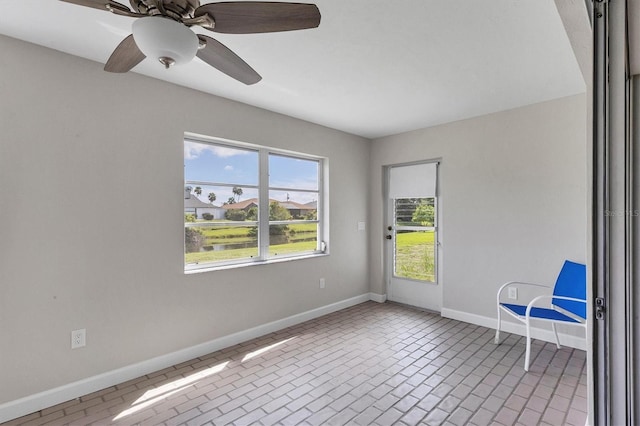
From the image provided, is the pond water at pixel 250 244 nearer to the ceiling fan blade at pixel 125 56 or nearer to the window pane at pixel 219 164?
the window pane at pixel 219 164

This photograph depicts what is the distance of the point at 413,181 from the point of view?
4262mm

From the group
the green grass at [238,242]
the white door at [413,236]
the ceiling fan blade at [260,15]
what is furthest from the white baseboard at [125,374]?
the ceiling fan blade at [260,15]

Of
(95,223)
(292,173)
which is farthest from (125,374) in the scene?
(292,173)

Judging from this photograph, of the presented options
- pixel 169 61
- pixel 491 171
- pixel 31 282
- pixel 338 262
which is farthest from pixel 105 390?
pixel 491 171

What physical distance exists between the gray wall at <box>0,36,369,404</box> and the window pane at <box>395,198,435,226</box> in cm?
235

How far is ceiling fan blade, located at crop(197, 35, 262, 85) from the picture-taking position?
1.49m

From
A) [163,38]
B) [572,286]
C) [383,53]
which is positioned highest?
[383,53]

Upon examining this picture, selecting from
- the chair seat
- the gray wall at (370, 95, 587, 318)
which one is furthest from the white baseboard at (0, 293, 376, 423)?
the chair seat

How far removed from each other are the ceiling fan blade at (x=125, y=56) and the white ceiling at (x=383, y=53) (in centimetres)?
34

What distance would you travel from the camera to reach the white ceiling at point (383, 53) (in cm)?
176

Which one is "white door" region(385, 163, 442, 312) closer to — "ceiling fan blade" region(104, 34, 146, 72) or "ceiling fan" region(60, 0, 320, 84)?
"ceiling fan" region(60, 0, 320, 84)

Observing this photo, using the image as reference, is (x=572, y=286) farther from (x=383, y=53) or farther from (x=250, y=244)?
(x=250, y=244)

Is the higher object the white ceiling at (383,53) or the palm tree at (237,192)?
the white ceiling at (383,53)

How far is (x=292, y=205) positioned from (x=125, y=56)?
2.46 metres
